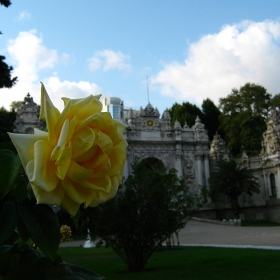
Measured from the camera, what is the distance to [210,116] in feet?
183

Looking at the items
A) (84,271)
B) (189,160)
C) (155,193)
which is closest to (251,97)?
(189,160)

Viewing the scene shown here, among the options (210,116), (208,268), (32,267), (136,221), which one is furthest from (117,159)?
(210,116)

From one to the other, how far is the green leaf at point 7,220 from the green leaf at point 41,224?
0.02 m

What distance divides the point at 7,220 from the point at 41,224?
0.08m

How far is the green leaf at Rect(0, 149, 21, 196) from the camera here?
2.93ft

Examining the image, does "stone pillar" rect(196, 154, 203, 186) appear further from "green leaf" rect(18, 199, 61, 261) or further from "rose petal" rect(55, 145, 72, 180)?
"rose petal" rect(55, 145, 72, 180)

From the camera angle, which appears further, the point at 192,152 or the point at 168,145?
the point at 192,152

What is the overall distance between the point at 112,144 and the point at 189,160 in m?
38.3

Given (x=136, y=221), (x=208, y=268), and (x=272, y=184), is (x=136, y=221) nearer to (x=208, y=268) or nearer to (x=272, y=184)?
(x=208, y=268)

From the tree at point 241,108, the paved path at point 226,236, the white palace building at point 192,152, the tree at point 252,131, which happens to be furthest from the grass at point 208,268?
the tree at point 241,108

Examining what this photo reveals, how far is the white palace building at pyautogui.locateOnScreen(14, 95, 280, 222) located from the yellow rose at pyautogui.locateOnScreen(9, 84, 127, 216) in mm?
34700

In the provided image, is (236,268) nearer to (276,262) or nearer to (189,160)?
(276,262)

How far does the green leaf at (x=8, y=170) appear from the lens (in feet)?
2.93

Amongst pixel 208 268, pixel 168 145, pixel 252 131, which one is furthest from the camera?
pixel 252 131
